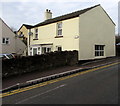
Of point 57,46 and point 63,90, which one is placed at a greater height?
point 57,46

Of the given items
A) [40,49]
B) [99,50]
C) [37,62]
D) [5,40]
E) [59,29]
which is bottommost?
[37,62]

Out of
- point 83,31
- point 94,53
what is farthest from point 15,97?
point 94,53

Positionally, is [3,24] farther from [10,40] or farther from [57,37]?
[57,37]

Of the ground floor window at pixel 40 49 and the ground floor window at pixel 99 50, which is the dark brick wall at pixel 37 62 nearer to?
the ground floor window at pixel 99 50

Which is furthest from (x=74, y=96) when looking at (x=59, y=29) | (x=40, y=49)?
(x=40, y=49)

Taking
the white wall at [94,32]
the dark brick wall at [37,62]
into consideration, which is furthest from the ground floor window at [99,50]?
the dark brick wall at [37,62]

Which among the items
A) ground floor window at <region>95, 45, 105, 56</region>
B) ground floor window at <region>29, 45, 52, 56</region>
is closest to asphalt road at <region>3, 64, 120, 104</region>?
ground floor window at <region>95, 45, 105, 56</region>

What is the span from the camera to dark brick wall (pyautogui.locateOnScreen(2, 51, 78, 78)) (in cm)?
888

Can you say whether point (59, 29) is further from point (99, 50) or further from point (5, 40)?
point (5, 40)

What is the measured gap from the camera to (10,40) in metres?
22.6

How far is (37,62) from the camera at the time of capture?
1040 centimetres

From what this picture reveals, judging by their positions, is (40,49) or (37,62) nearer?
(37,62)

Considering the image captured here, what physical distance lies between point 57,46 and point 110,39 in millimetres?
7588

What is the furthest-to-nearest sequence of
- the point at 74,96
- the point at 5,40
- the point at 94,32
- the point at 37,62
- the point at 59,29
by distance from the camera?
the point at 5,40
the point at 59,29
the point at 94,32
the point at 37,62
the point at 74,96
